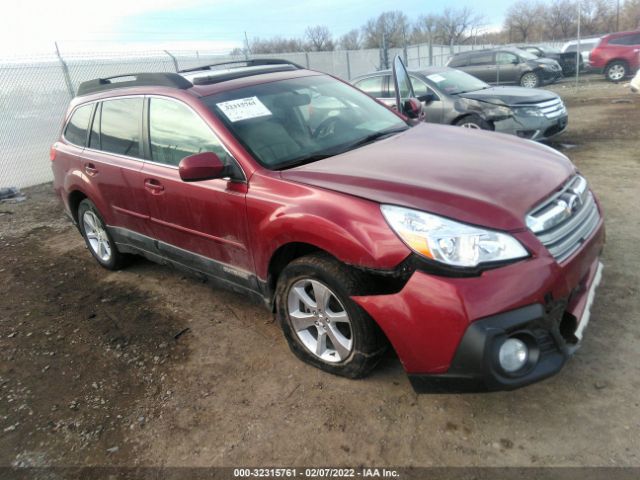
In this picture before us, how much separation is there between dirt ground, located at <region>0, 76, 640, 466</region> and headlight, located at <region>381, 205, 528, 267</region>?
0.86 m

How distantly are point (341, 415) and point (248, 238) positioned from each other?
3.82 ft

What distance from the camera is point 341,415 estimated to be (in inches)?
101

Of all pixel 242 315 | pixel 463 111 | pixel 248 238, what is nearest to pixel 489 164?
pixel 248 238

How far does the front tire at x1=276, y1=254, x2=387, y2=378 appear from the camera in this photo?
2.51m

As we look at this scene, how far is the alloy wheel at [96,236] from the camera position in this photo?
4707mm

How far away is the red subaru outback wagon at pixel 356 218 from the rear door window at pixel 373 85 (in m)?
4.65

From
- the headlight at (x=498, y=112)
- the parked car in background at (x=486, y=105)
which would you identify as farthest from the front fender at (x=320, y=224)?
the headlight at (x=498, y=112)

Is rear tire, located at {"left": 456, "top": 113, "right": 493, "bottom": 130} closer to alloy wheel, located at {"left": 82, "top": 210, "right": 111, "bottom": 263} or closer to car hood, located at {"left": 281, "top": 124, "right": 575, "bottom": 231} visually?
car hood, located at {"left": 281, "top": 124, "right": 575, "bottom": 231}

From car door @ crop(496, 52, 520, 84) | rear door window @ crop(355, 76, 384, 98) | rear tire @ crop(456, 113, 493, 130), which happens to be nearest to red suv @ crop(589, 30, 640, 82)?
car door @ crop(496, 52, 520, 84)

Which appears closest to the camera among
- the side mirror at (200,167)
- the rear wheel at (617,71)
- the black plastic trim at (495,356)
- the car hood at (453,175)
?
the black plastic trim at (495,356)

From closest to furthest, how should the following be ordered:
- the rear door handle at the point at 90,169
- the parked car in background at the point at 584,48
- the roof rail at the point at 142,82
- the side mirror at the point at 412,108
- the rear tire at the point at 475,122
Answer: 1. the roof rail at the point at 142,82
2. the rear door handle at the point at 90,169
3. the side mirror at the point at 412,108
4. the rear tire at the point at 475,122
5. the parked car in background at the point at 584,48

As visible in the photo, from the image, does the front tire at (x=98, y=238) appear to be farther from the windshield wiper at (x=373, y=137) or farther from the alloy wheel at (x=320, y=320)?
the windshield wiper at (x=373, y=137)

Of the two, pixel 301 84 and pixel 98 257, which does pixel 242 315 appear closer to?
pixel 301 84

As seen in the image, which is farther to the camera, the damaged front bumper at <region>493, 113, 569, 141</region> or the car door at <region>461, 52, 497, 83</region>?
the car door at <region>461, 52, 497, 83</region>
